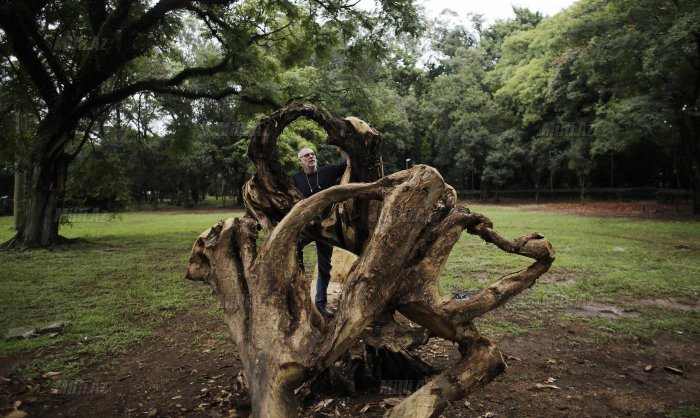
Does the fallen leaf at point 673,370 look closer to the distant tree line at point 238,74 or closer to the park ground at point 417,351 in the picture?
the park ground at point 417,351

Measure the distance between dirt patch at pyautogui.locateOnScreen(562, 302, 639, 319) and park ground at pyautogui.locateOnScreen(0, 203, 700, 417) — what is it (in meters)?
0.02

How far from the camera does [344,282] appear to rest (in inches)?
111

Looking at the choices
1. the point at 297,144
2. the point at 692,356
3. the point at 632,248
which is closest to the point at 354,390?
the point at 692,356

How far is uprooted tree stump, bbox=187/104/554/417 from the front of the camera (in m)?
2.38

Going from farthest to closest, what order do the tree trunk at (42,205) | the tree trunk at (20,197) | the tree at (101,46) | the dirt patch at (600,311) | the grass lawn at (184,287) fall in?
1. the tree trunk at (20,197)
2. the tree trunk at (42,205)
3. the tree at (101,46)
4. the dirt patch at (600,311)
5. the grass lawn at (184,287)

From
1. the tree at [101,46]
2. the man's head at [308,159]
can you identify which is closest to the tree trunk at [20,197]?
the tree at [101,46]

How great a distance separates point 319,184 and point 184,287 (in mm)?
4058

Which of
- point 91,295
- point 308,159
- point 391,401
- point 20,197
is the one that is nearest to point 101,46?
point 91,295

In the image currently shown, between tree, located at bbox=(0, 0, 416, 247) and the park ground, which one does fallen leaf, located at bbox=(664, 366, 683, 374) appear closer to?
the park ground

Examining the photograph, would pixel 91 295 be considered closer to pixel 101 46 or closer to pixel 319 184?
pixel 319 184

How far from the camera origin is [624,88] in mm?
17609

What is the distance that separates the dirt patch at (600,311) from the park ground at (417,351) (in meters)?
0.02

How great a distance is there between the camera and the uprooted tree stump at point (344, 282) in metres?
2.38

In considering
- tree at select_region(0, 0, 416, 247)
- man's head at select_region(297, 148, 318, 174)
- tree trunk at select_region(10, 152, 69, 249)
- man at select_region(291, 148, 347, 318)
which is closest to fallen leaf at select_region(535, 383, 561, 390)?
man at select_region(291, 148, 347, 318)
